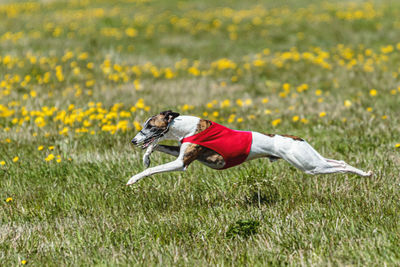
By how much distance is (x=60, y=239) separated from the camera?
3.69m

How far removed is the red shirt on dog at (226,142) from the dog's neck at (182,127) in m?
0.05

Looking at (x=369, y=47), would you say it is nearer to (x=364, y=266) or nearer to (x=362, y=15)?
(x=362, y=15)

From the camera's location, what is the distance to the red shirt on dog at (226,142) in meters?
3.48

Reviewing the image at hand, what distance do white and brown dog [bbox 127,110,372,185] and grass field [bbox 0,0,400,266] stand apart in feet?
1.70

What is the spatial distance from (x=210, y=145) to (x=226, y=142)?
0.42 feet

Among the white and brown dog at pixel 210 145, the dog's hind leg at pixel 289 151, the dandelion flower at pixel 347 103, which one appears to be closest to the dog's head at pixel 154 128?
the white and brown dog at pixel 210 145

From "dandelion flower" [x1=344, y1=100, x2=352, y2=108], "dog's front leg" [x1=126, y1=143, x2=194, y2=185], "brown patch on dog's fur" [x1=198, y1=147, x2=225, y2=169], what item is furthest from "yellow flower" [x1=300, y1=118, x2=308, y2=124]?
"dog's front leg" [x1=126, y1=143, x2=194, y2=185]

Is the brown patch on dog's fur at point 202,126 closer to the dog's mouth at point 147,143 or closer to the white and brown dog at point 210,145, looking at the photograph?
the white and brown dog at point 210,145

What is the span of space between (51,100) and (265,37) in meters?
7.40

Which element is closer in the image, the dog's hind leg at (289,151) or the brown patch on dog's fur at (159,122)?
the brown patch on dog's fur at (159,122)

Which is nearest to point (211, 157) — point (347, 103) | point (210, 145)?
point (210, 145)

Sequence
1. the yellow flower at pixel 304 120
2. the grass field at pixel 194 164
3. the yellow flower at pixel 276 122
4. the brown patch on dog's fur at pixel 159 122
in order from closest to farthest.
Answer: the brown patch on dog's fur at pixel 159 122, the grass field at pixel 194 164, the yellow flower at pixel 276 122, the yellow flower at pixel 304 120

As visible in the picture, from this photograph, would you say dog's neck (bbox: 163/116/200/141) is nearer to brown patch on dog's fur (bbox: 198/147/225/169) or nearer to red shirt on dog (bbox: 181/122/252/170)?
red shirt on dog (bbox: 181/122/252/170)

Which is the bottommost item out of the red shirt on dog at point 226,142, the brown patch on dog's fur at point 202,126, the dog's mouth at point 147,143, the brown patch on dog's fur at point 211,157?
the brown patch on dog's fur at point 211,157
